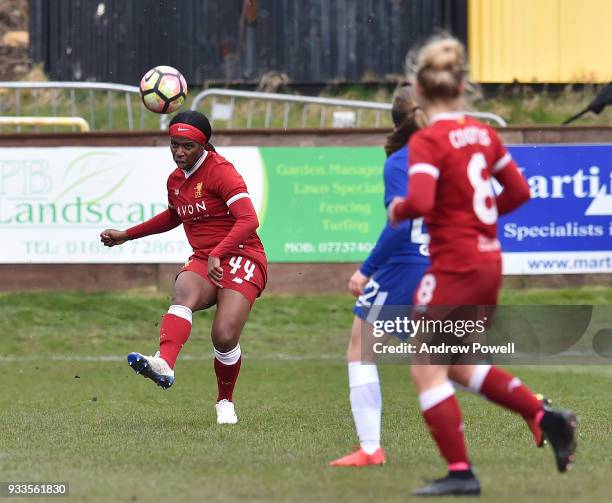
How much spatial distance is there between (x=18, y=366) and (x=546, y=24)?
10033 millimetres

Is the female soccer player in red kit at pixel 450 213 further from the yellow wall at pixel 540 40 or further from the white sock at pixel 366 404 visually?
the yellow wall at pixel 540 40

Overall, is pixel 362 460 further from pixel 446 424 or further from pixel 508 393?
pixel 446 424

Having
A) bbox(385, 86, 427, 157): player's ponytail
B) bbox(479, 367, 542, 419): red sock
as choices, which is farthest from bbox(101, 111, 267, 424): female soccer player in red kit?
bbox(479, 367, 542, 419): red sock

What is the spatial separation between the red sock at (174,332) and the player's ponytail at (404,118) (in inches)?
83.0

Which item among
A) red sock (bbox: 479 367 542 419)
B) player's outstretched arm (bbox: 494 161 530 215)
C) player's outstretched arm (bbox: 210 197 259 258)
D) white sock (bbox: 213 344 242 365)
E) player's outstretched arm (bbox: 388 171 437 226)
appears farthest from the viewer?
white sock (bbox: 213 344 242 365)

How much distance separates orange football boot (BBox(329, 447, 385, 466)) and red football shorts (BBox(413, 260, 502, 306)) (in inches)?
48.6

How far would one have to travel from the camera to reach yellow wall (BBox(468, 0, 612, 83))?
61.3 ft

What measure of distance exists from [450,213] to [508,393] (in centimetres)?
92

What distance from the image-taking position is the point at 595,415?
336 inches

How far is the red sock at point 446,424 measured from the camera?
535 centimetres

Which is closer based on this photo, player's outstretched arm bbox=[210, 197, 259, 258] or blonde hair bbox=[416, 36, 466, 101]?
blonde hair bbox=[416, 36, 466, 101]

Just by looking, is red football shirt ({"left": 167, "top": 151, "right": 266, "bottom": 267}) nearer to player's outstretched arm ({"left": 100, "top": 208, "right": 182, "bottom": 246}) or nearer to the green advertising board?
player's outstretched arm ({"left": 100, "top": 208, "right": 182, "bottom": 246})

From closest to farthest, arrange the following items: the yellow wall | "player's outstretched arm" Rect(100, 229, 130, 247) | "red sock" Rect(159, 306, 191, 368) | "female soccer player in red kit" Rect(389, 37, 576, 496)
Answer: "female soccer player in red kit" Rect(389, 37, 576, 496) < "red sock" Rect(159, 306, 191, 368) < "player's outstretched arm" Rect(100, 229, 130, 247) < the yellow wall

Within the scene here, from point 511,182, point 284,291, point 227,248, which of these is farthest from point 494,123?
point 511,182
